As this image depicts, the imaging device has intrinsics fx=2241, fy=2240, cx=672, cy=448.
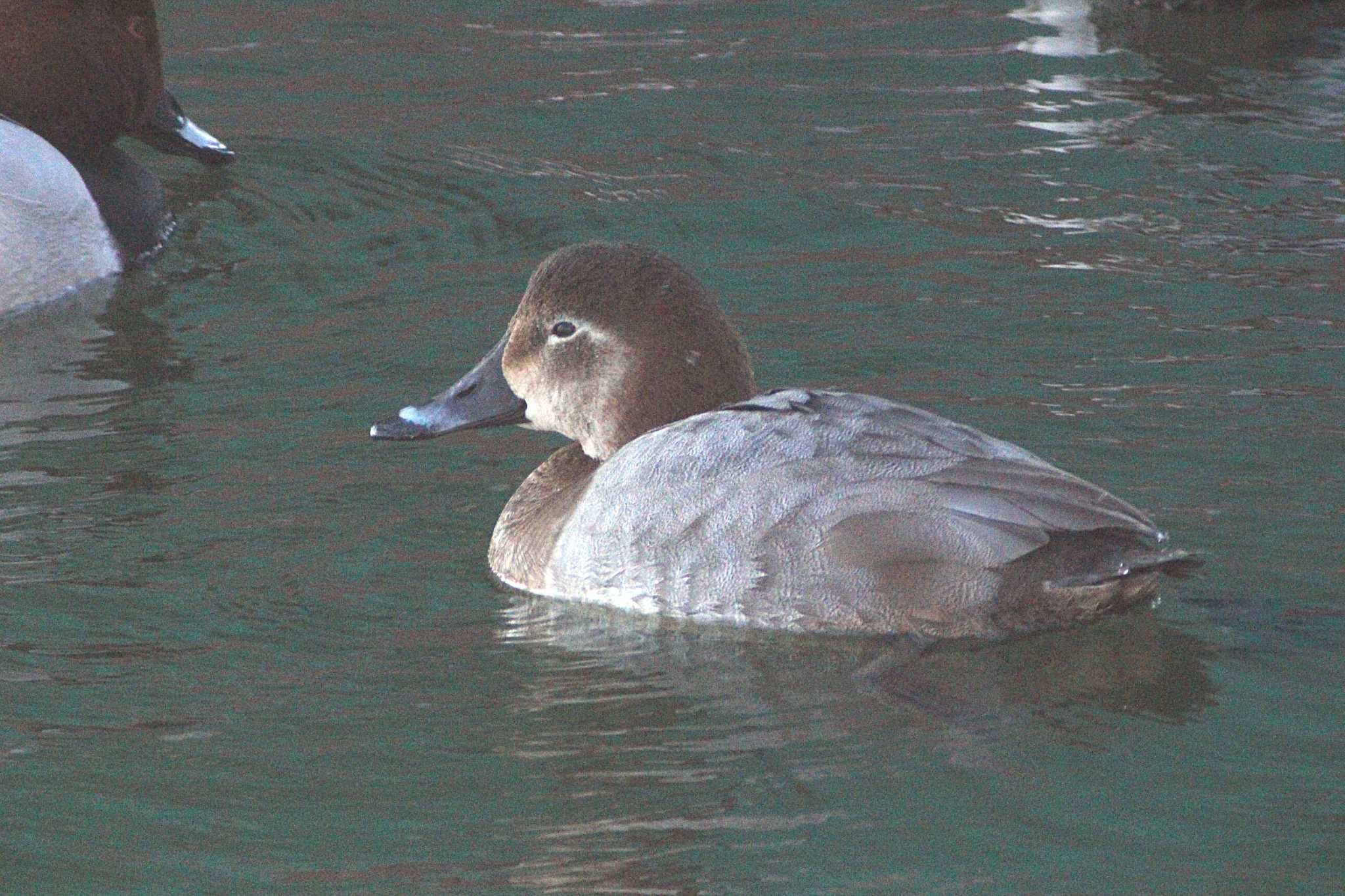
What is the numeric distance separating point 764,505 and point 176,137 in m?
5.25

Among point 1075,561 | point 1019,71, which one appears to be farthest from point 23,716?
point 1019,71

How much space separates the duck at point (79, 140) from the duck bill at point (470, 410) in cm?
314

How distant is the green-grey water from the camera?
13.8 ft

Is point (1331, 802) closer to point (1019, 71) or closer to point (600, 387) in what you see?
point (600, 387)

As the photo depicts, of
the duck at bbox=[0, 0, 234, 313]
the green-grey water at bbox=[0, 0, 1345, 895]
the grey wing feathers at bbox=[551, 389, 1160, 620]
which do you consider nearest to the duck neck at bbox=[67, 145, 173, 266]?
the duck at bbox=[0, 0, 234, 313]

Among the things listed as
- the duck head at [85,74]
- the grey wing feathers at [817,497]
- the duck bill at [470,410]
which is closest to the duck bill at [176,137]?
the duck head at [85,74]

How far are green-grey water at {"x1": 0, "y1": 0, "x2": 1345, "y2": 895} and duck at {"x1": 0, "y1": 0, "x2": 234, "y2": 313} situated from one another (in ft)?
0.65

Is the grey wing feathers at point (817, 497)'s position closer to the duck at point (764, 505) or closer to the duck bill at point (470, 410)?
the duck at point (764, 505)

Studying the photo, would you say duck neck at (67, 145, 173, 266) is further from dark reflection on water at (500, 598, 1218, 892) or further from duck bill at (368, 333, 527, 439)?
dark reflection on water at (500, 598, 1218, 892)

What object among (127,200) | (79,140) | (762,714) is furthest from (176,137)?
(762,714)

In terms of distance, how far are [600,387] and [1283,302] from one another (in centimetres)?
282

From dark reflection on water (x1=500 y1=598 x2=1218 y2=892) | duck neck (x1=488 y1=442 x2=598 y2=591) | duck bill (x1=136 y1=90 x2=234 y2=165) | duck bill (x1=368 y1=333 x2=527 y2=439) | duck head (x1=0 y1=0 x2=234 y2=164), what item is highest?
duck head (x1=0 y1=0 x2=234 y2=164)

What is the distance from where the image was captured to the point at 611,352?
18.3 ft

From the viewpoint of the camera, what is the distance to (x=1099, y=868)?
3.97 meters
